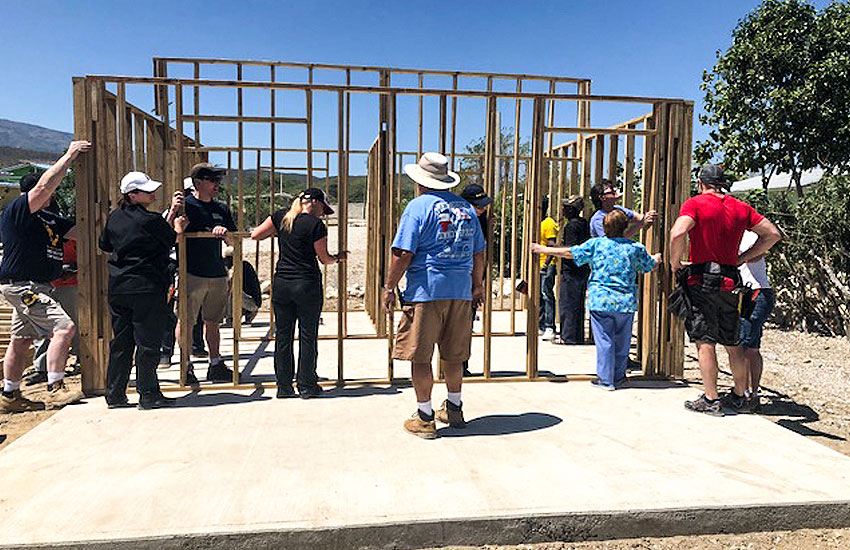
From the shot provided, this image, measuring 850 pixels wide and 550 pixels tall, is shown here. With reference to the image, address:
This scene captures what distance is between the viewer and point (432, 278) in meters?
3.97

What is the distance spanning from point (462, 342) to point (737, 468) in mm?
1782

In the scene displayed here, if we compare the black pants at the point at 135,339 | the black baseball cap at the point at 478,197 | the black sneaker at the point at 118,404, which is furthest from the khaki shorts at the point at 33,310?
the black baseball cap at the point at 478,197

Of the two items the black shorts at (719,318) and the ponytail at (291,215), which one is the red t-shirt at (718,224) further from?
the ponytail at (291,215)

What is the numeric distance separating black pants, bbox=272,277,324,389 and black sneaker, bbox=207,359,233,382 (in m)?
0.82

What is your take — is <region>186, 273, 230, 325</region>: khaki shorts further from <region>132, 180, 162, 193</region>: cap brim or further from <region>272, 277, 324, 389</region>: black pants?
<region>132, 180, 162, 193</region>: cap brim

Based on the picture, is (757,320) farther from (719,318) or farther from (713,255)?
(713,255)

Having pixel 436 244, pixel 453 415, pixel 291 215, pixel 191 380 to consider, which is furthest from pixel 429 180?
pixel 191 380

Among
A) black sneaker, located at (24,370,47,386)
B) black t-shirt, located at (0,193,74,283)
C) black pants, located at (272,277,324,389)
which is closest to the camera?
black pants, located at (272,277,324,389)

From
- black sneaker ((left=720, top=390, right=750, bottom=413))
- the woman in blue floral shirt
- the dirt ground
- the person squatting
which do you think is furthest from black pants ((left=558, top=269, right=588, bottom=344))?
black sneaker ((left=720, top=390, right=750, bottom=413))

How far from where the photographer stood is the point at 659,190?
5.72 metres

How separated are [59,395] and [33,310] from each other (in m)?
1.06

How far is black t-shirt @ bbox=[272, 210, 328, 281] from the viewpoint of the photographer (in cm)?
471

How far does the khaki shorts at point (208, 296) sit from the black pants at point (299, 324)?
2.85ft

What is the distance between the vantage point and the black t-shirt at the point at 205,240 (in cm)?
518
